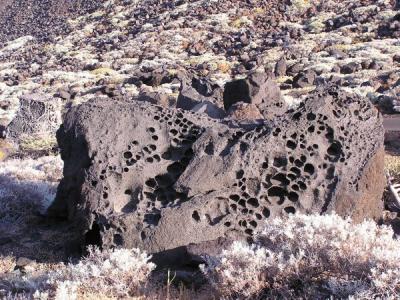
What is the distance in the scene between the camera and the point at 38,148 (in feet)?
58.4

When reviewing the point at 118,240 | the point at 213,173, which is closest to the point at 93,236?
the point at 118,240

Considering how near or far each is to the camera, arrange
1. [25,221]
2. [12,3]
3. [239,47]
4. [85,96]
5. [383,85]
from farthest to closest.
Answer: [12,3]
[239,47]
[85,96]
[383,85]
[25,221]

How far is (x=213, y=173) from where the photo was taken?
6145mm

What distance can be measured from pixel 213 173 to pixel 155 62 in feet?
118

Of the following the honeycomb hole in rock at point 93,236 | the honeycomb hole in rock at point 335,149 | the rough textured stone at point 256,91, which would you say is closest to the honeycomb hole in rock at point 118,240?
the honeycomb hole in rock at point 93,236

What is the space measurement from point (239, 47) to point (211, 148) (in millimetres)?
37701

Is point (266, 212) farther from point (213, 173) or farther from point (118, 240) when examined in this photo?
point (118, 240)

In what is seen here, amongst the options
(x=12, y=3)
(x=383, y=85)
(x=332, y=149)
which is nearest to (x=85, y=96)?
(x=383, y=85)

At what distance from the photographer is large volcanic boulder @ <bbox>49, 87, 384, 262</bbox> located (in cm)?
589

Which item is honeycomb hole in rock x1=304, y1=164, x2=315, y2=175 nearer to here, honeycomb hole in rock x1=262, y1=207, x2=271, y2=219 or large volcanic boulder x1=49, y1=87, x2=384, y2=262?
large volcanic boulder x1=49, y1=87, x2=384, y2=262

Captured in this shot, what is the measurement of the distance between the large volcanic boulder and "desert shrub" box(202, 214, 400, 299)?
3.42 feet

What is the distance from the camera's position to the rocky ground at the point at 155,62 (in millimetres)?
9847

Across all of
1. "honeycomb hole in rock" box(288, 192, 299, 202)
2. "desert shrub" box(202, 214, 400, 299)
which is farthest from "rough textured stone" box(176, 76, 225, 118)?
"desert shrub" box(202, 214, 400, 299)

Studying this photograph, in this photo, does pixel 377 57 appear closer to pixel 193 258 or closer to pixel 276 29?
pixel 276 29
